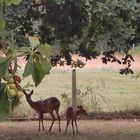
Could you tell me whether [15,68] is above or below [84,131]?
above

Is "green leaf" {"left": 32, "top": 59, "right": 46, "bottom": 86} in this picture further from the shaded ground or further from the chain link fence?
the chain link fence

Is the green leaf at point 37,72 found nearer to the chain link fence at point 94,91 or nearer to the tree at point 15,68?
the tree at point 15,68

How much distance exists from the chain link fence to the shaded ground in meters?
0.52

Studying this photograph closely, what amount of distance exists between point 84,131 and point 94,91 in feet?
10.0

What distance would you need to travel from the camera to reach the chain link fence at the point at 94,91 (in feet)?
37.3

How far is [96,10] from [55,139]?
7.48 feet

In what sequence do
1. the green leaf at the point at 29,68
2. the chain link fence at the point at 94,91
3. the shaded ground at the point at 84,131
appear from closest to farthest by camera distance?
the green leaf at the point at 29,68 → the shaded ground at the point at 84,131 → the chain link fence at the point at 94,91

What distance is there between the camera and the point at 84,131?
370 inches

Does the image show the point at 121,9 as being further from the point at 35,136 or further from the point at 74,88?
the point at 74,88

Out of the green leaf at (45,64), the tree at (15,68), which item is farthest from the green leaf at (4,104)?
the green leaf at (45,64)

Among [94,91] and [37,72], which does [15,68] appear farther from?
[94,91]

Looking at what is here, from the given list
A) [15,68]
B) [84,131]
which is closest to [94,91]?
[84,131]

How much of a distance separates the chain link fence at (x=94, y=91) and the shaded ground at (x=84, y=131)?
0.52 meters

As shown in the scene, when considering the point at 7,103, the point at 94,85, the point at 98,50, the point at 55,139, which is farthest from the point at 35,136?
the point at 7,103
